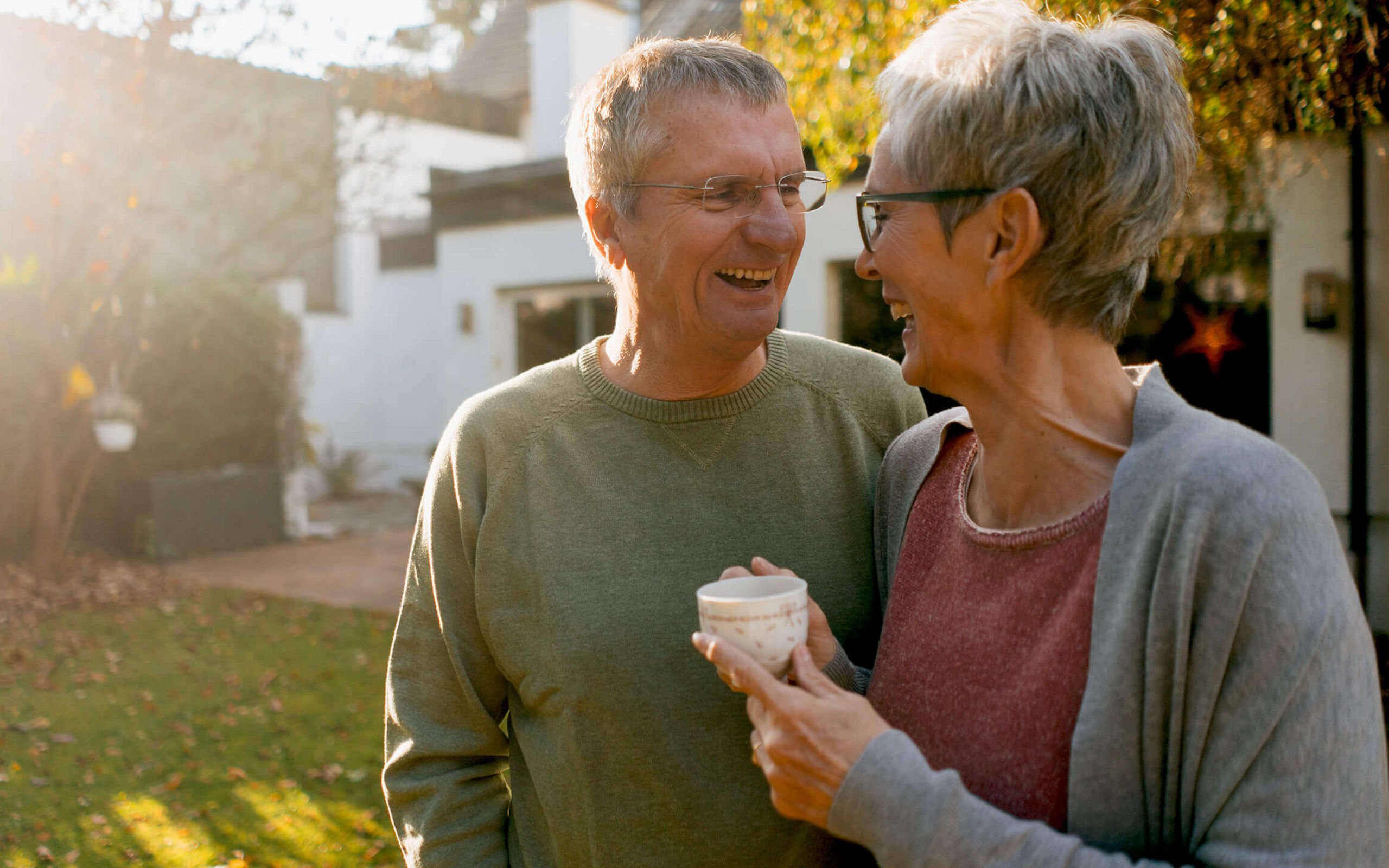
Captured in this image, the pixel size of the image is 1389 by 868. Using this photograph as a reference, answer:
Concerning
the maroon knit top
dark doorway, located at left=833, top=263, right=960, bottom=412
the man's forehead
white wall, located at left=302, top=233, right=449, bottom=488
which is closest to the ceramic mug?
the maroon knit top

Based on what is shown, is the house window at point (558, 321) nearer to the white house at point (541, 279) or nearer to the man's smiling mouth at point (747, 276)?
the white house at point (541, 279)

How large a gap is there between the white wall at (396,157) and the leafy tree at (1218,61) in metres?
7.48

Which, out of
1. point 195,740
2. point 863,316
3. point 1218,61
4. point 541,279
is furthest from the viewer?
point 541,279

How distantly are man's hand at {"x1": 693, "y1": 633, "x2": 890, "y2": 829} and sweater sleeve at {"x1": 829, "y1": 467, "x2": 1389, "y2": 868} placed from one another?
62 millimetres

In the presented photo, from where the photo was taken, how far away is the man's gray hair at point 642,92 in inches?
69.9

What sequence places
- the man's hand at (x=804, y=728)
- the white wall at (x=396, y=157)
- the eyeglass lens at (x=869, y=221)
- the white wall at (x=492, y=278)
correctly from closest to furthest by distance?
the man's hand at (x=804, y=728)
the eyeglass lens at (x=869, y=221)
the white wall at (x=492, y=278)
the white wall at (x=396, y=157)

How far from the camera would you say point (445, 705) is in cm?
183

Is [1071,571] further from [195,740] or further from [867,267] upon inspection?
[195,740]

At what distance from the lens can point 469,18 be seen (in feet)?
97.3

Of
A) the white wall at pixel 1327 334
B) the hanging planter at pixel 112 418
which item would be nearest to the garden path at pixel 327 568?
the hanging planter at pixel 112 418

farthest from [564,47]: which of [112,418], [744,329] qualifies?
[744,329]

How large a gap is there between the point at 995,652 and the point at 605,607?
641 mm

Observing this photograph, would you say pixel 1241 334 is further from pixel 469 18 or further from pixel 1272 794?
pixel 469 18

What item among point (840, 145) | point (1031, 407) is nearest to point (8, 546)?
point (840, 145)
